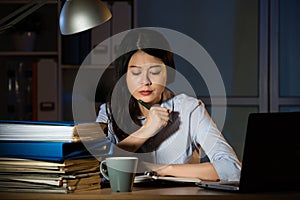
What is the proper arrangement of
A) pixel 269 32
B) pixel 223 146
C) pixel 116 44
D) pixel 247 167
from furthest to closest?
pixel 269 32 → pixel 116 44 → pixel 223 146 → pixel 247 167

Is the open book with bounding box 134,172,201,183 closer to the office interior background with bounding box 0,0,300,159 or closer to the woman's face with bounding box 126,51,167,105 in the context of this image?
the woman's face with bounding box 126,51,167,105

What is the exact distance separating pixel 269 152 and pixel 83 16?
1.98ft

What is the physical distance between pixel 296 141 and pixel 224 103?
7.72 ft

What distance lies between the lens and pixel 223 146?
6.52 feet

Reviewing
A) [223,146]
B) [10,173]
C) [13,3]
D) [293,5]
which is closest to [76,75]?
[13,3]

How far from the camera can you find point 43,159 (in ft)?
4.27

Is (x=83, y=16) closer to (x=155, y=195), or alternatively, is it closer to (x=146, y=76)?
(x=155, y=195)

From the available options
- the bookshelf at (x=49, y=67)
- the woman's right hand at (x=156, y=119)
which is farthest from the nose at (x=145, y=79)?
the bookshelf at (x=49, y=67)

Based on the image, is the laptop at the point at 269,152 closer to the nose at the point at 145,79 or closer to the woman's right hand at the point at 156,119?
the woman's right hand at the point at 156,119

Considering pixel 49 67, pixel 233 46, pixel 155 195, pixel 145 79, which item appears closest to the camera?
pixel 155 195

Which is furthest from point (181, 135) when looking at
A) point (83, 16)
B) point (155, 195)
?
point (155, 195)

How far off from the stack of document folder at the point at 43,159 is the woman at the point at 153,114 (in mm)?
686

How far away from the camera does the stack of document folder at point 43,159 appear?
129 cm

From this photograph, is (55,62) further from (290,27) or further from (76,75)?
(290,27)
